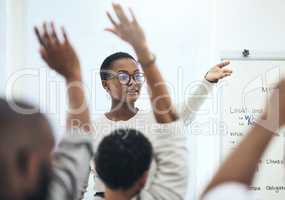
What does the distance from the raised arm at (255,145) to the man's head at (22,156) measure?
11.2 inches

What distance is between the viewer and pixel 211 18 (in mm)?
1684

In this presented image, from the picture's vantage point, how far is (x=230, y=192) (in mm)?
554

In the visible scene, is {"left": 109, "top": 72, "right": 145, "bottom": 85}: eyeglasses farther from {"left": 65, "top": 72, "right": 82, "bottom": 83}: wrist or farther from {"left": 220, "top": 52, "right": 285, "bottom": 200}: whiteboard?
{"left": 220, "top": 52, "right": 285, "bottom": 200}: whiteboard

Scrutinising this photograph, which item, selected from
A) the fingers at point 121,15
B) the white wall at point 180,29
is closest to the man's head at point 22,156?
the fingers at point 121,15

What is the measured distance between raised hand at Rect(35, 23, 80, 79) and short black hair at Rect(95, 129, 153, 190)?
0.48 ft

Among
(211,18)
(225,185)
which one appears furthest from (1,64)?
(225,185)

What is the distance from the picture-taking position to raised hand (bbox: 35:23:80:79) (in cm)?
63

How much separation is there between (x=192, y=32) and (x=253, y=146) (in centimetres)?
117

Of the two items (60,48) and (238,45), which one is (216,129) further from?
(60,48)

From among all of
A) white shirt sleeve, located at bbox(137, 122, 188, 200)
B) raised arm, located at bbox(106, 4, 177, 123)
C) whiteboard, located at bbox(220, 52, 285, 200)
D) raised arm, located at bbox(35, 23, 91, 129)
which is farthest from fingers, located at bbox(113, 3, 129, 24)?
whiteboard, located at bbox(220, 52, 285, 200)

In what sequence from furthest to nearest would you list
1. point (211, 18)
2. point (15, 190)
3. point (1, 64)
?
point (211, 18), point (1, 64), point (15, 190)

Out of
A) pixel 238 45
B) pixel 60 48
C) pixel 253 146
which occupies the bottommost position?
pixel 253 146

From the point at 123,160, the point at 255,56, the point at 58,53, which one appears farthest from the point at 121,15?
the point at 255,56

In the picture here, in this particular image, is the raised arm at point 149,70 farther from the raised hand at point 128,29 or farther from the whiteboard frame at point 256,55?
the whiteboard frame at point 256,55
